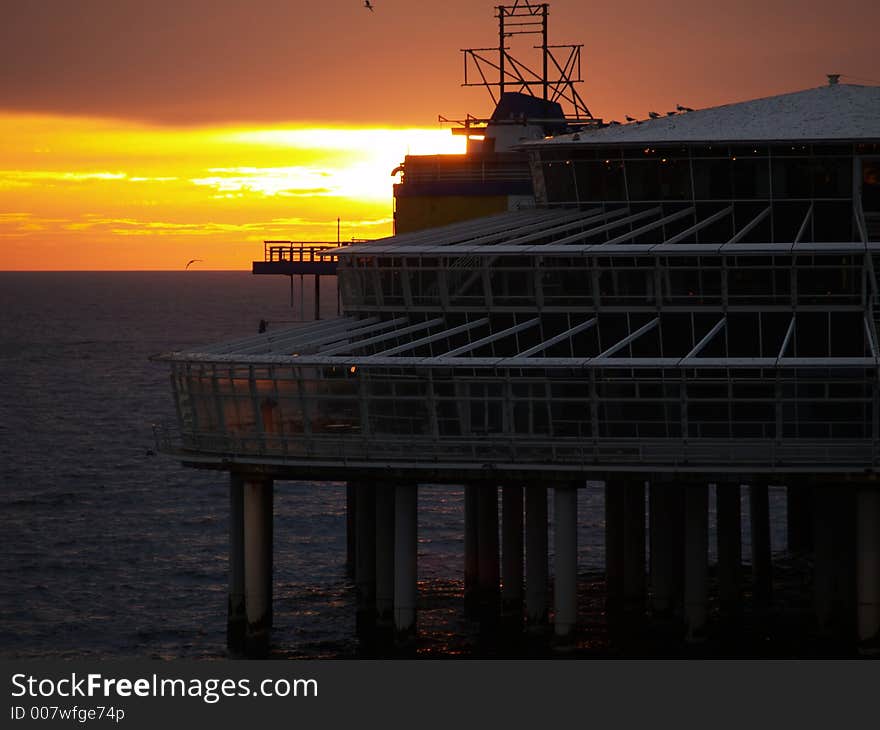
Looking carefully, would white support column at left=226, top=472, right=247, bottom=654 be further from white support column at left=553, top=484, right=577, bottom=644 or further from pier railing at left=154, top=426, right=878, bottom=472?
white support column at left=553, top=484, right=577, bottom=644

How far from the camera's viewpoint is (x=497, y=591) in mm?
75438

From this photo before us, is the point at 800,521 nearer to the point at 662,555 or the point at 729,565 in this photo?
the point at 729,565

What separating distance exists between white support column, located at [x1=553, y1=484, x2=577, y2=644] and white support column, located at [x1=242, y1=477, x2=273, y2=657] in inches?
368

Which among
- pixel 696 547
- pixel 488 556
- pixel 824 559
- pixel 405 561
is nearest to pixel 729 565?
pixel 824 559

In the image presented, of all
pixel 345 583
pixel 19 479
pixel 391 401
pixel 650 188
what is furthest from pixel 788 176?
pixel 19 479

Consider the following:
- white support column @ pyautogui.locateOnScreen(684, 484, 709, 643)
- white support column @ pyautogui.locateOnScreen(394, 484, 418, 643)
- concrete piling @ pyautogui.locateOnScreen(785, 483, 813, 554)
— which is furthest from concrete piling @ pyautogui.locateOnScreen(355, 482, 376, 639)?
concrete piling @ pyautogui.locateOnScreen(785, 483, 813, 554)

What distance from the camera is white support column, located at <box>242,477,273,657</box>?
213ft

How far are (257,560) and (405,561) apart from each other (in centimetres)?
482

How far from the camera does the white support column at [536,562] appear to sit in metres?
65.4

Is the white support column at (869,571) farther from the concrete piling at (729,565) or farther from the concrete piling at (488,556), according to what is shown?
the concrete piling at (488,556)

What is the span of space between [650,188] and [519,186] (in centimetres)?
1486

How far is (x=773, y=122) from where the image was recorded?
245 feet

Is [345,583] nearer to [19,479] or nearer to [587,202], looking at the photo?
[587,202]

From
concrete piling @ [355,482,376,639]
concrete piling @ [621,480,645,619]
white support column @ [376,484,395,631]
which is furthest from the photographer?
concrete piling @ [621,480,645,619]
